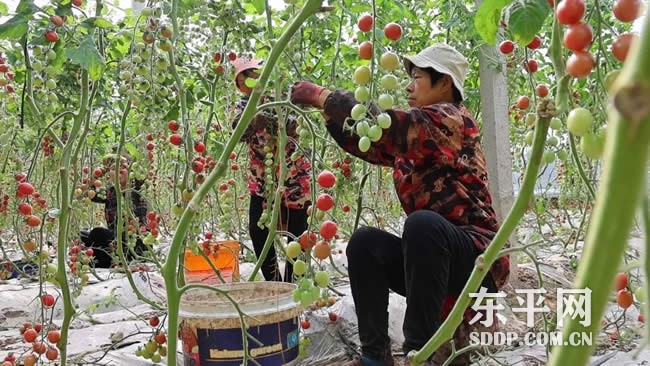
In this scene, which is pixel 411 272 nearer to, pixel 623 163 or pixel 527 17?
pixel 527 17

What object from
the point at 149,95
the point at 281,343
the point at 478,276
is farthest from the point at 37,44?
the point at 478,276

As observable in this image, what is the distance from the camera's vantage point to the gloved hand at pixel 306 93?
1.54 metres

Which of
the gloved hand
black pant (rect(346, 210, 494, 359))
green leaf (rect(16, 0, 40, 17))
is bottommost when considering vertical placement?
black pant (rect(346, 210, 494, 359))

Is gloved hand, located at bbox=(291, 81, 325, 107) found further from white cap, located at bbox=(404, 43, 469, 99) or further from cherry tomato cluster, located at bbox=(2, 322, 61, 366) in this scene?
cherry tomato cluster, located at bbox=(2, 322, 61, 366)

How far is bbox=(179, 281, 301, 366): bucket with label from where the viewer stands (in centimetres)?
162

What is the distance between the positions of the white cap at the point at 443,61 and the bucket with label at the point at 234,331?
2.79 feet

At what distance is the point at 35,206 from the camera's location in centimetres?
242

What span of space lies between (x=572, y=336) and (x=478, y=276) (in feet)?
1.39

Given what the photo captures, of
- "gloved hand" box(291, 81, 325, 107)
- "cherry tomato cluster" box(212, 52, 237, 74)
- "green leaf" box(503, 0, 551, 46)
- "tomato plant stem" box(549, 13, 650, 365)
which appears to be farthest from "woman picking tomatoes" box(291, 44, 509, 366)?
"tomato plant stem" box(549, 13, 650, 365)

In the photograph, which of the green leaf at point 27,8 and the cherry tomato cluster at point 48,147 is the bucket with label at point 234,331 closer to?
the green leaf at point 27,8

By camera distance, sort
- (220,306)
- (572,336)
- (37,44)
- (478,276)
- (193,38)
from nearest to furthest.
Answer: (572,336), (478,276), (37,44), (220,306), (193,38)

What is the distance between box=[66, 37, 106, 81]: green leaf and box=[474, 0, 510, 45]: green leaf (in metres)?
0.87

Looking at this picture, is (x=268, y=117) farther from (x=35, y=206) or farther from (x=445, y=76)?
(x=35, y=206)

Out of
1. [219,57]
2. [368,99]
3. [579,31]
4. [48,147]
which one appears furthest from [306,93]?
[48,147]
